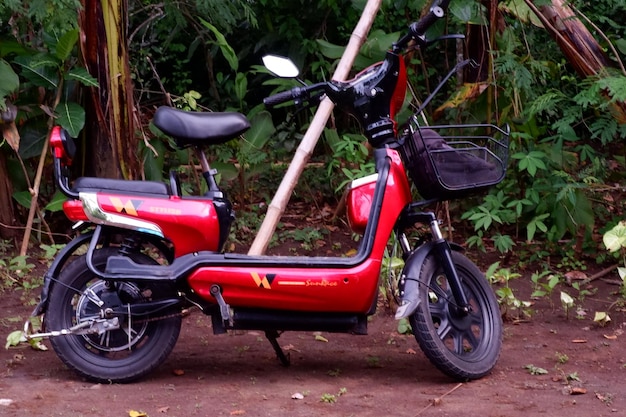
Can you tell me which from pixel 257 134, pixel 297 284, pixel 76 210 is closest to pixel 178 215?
pixel 76 210

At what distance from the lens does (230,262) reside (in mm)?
4379

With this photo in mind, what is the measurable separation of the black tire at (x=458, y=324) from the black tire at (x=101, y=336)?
1.16 meters

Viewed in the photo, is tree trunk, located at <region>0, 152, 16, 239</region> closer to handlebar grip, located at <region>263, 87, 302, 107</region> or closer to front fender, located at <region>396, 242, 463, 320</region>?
handlebar grip, located at <region>263, 87, 302, 107</region>

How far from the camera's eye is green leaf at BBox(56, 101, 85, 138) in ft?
21.1

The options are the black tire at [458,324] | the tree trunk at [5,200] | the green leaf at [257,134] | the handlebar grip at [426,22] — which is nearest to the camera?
the handlebar grip at [426,22]

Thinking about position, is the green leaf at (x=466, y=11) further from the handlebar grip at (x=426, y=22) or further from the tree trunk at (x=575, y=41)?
the handlebar grip at (x=426, y=22)

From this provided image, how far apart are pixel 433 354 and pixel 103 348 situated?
4.99 ft

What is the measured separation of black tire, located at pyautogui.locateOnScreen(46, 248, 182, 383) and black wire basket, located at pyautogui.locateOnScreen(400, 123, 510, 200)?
4.29 ft

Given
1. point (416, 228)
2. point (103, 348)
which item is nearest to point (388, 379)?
point (103, 348)

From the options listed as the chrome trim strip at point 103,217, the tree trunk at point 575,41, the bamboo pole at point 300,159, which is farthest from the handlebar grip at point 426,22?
the tree trunk at point 575,41

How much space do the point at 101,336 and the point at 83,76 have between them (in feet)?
7.63

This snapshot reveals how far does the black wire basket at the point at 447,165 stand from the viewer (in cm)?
442

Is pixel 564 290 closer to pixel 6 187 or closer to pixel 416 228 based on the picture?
pixel 416 228

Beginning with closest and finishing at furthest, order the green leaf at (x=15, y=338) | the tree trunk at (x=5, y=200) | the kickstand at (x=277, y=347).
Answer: the kickstand at (x=277, y=347) < the green leaf at (x=15, y=338) < the tree trunk at (x=5, y=200)
